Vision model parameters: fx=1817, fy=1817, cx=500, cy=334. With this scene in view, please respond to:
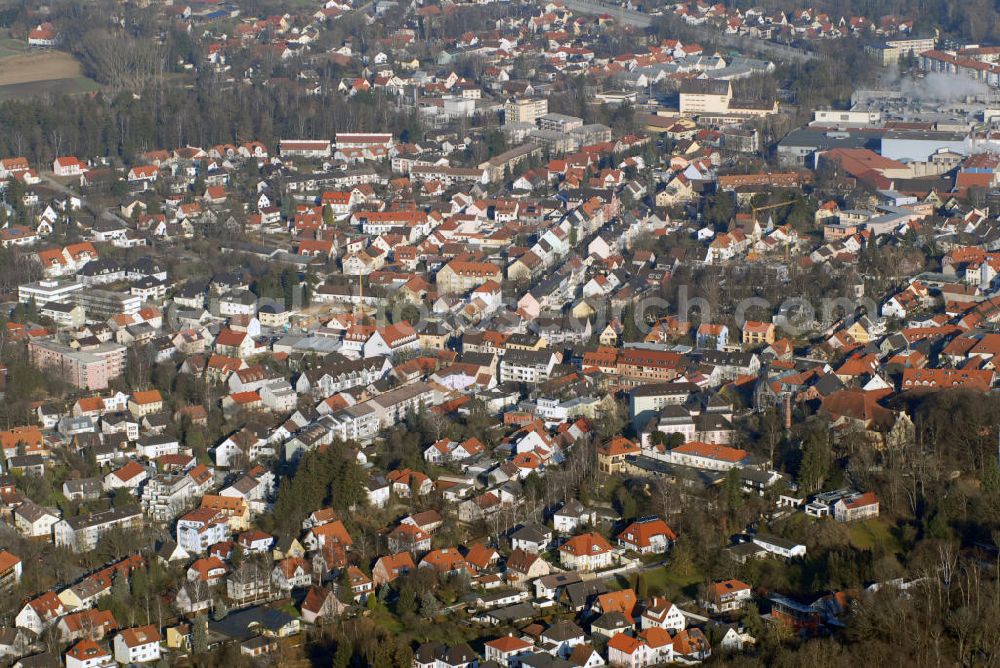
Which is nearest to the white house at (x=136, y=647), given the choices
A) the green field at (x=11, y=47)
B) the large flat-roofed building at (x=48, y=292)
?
the large flat-roofed building at (x=48, y=292)

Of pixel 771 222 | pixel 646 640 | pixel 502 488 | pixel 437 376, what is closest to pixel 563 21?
pixel 771 222

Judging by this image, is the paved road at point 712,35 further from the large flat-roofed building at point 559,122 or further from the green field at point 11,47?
the green field at point 11,47

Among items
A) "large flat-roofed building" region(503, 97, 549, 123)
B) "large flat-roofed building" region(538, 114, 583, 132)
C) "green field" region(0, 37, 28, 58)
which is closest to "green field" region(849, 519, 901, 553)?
"large flat-roofed building" region(538, 114, 583, 132)

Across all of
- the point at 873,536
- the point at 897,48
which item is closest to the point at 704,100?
the point at 897,48

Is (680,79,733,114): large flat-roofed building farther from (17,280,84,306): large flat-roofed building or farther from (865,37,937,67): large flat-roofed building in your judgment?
(17,280,84,306): large flat-roofed building

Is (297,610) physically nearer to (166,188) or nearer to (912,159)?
(166,188)

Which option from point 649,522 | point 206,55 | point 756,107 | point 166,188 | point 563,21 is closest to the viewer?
point 649,522
